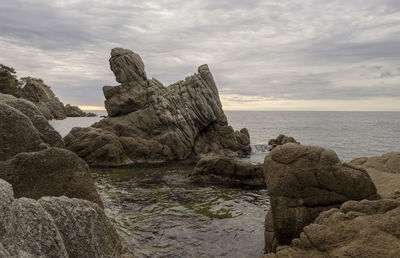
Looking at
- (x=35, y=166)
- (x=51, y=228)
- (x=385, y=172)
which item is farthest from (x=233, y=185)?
(x=51, y=228)

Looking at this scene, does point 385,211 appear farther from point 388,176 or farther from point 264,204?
point 264,204

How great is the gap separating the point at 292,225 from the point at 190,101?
38.6 metres

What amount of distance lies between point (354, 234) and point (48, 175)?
28.4ft

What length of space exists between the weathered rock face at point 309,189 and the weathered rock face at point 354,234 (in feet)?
8.03

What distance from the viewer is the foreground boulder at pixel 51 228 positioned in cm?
418

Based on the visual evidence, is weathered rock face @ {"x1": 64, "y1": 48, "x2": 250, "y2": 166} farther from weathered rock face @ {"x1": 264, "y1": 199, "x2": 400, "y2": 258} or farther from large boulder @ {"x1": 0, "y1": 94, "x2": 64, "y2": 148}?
weathered rock face @ {"x1": 264, "y1": 199, "x2": 400, "y2": 258}

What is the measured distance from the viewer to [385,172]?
1590 centimetres

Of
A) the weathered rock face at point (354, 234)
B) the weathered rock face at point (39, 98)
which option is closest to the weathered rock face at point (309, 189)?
the weathered rock face at point (354, 234)

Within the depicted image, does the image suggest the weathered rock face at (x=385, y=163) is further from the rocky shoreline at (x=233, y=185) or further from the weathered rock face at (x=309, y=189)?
the weathered rock face at (x=309, y=189)

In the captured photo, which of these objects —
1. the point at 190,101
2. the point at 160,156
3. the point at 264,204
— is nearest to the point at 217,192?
the point at 264,204

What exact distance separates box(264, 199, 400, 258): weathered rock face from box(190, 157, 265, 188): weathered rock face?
16.4 metres

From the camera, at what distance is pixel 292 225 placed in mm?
11320

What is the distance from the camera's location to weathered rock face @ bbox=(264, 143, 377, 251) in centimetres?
1138

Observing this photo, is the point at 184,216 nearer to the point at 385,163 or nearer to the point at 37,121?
the point at 37,121
